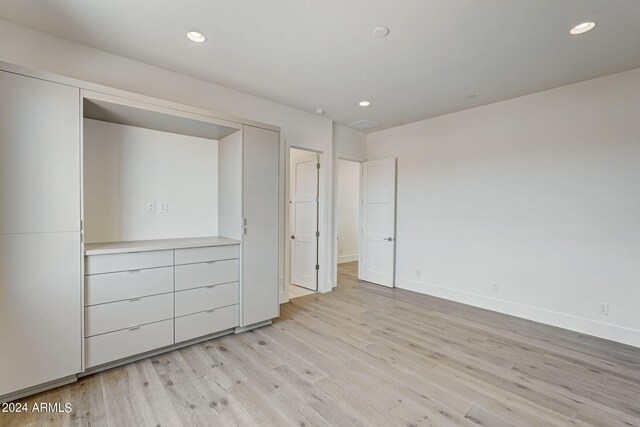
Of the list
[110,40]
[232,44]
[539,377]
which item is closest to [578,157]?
[539,377]

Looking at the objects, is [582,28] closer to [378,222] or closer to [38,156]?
[378,222]

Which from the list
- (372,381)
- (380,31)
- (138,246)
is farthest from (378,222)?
(138,246)

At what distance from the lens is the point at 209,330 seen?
283cm

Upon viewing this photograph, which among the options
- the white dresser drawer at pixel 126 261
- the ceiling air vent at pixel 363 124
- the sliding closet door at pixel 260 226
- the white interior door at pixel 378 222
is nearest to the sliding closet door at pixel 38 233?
the white dresser drawer at pixel 126 261

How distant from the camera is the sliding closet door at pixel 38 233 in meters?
1.87

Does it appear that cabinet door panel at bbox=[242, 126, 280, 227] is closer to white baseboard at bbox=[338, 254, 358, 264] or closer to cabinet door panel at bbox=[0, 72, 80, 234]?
cabinet door panel at bbox=[0, 72, 80, 234]

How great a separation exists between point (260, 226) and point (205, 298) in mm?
915

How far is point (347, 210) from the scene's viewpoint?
24.2 feet

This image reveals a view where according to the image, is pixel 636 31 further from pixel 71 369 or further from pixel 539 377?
pixel 71 369

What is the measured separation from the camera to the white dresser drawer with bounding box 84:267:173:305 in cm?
221

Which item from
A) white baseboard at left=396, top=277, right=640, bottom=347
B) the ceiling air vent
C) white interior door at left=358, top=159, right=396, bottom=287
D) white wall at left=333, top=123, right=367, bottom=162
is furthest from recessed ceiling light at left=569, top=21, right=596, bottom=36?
white wall at left=333, top=123, right=367, bottom=162

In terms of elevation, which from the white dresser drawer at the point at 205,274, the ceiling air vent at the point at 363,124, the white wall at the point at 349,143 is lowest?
the white dresser drawer at the point at 205,274

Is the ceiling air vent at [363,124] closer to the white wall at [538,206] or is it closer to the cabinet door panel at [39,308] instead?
the white wall at [538,206]

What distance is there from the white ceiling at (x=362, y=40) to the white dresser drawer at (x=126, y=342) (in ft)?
8.24
